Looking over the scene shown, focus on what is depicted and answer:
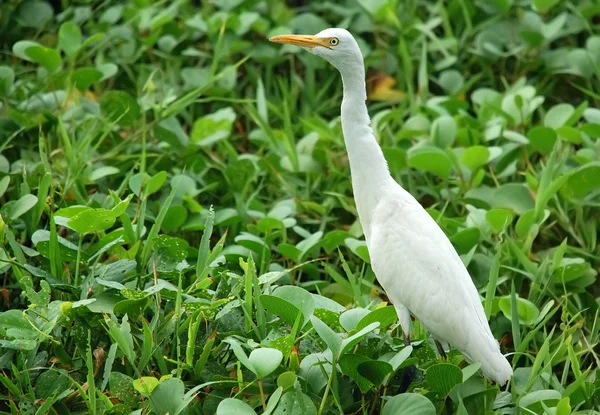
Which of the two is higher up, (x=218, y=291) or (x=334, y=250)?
(x=218, y=291)

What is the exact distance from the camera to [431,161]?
3258 mm

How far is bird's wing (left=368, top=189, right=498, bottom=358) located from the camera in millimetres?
2400

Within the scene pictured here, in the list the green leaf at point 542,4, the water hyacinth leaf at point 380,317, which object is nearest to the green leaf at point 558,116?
the green leaf at point 542,4

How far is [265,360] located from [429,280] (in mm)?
576

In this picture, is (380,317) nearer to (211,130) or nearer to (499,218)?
(499,218)

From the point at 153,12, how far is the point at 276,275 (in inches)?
93.2

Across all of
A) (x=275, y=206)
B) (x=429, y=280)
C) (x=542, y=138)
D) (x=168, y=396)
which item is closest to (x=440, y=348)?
(x=429, y=280)

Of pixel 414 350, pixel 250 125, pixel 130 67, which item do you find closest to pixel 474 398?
pixel 414 350

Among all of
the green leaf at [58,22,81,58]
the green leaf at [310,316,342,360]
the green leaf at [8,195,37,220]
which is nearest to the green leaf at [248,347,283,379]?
the green leaf at [310,316,342,360]

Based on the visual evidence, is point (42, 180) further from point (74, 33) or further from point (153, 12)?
point (153, 12)

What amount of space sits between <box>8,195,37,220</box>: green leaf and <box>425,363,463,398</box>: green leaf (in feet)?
4.18

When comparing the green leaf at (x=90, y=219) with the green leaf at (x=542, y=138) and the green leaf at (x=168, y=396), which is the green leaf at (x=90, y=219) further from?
the green leaf at (x=542, y=138)

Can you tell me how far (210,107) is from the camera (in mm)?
4301

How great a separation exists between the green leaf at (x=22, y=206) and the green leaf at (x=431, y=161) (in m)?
1.33
